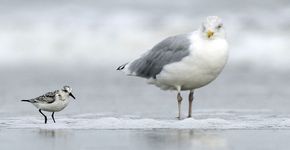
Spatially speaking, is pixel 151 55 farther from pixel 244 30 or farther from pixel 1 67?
pixel 244 30

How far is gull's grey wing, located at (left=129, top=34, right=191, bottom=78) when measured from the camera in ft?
33.1

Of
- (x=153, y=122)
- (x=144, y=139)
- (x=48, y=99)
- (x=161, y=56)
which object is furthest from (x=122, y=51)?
(x=144, y=139)

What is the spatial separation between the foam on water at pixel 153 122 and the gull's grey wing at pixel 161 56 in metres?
0.79

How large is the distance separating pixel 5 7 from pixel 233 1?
214 inches

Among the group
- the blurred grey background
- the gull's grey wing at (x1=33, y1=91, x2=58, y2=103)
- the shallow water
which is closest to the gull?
the blurred grey background

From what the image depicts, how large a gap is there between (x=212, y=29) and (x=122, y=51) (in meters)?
9.37

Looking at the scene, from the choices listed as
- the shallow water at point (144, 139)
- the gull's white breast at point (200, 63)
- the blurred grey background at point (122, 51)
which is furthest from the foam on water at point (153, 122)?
the blurred grey background at point (122, 51)

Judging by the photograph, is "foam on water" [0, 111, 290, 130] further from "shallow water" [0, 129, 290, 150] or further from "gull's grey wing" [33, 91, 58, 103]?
"shallow water" [0, 129, 290, 150]

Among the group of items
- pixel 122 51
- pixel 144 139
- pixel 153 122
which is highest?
pixel 122 51

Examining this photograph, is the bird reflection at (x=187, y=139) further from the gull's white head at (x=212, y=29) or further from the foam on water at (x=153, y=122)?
the gull's white head at (x=212, y=29)

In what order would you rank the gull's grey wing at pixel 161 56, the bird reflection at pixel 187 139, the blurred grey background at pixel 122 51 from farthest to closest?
the blurred grey background at pixel 122 51
the gull's grey wing at pixel 161 56
the bird reflection at pixel 187 139

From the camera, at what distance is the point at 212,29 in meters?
9.91

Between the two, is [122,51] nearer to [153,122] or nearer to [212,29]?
[212,29]

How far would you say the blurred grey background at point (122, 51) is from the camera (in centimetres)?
1186
